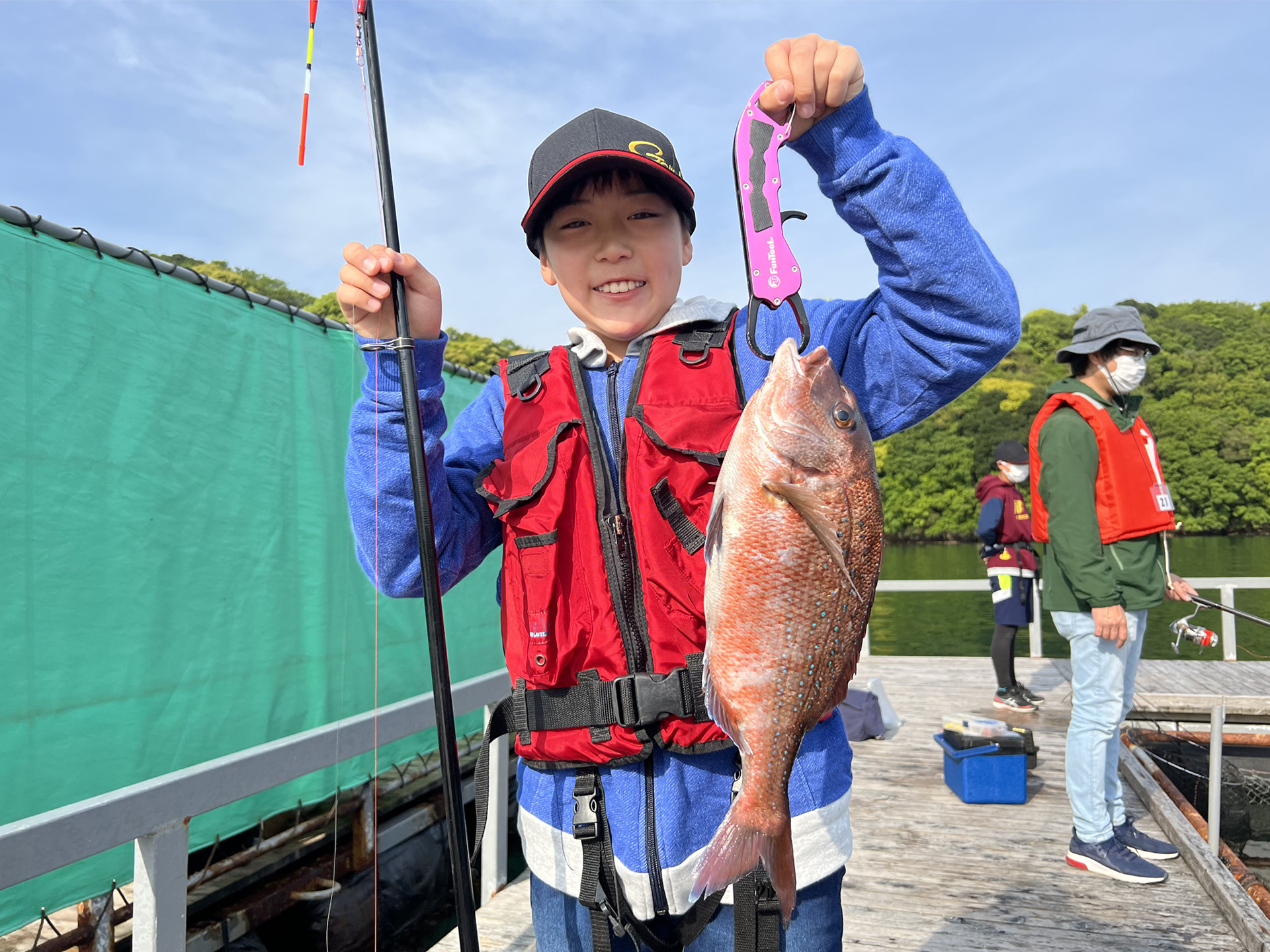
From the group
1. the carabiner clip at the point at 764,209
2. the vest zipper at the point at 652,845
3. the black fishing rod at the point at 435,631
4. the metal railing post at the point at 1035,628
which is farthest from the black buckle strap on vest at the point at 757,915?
the metal railing post at the point at 1035,628

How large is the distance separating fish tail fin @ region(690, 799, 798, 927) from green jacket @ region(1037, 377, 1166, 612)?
343cm

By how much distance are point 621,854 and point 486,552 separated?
83cm

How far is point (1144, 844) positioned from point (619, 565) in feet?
15.4

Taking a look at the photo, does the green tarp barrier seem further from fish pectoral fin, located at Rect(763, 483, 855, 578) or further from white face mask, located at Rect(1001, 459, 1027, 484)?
white face mask, located at Rect(1001, 459, 1027, 484)

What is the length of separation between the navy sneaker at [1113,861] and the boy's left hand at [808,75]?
467 cm

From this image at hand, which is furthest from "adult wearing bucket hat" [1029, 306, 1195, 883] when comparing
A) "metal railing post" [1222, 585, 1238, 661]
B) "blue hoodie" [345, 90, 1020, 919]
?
"metal railing post" [1222, 585, 1238, 661]

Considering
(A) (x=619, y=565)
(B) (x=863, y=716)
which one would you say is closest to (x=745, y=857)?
(A) (x=619, y=565)

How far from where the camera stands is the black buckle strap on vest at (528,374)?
1.89m

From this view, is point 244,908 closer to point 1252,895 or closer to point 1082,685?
point 1082,685

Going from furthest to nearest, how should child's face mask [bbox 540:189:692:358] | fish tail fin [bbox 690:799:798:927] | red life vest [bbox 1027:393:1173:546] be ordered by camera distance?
red life vest [bbox 1027:393:1173:546], child's face mask [bbox 540:189:692:358], fish tail fin [bbox 690:799:798:927]

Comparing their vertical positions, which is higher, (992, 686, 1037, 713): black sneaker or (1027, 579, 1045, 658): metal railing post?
(1027, 579, 1045, 658): metal railing post

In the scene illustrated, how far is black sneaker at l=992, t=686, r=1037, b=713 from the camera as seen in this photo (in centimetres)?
826

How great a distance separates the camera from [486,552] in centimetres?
211

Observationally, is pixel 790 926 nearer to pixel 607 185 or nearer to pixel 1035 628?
pixel 607 185
